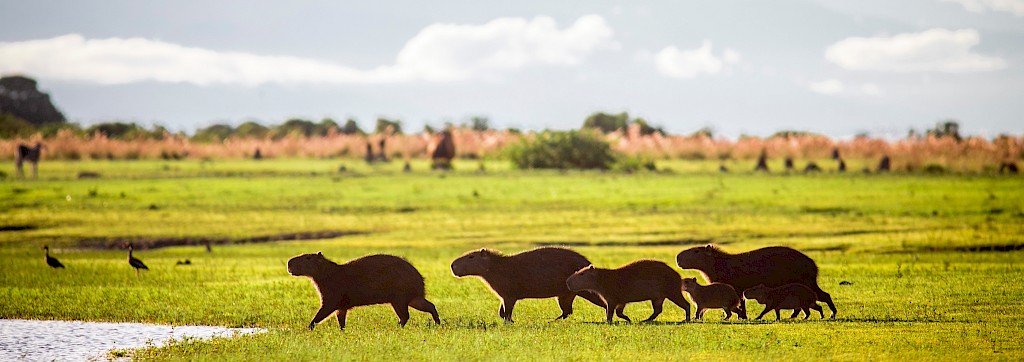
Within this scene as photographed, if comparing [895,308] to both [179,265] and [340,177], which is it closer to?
[179,265]

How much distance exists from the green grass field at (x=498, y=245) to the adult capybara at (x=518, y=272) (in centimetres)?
40

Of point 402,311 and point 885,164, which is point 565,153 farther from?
point 402,311

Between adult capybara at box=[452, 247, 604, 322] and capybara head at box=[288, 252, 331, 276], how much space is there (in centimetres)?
153

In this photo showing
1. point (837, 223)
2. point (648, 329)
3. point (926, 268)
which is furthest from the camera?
point (837, 223)

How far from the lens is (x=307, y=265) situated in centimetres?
1452

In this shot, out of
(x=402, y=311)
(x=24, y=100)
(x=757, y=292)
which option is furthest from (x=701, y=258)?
(x=24, y=100)

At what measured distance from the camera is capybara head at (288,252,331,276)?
1448cm

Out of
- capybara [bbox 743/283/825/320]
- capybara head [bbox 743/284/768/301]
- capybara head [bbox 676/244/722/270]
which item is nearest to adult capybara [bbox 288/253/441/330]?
capybara head [bbox 676/244/722/270]

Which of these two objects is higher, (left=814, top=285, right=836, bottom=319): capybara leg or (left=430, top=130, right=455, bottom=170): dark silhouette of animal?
(left=430, top=130, right=455, bottom=170): dark silhouette of animal

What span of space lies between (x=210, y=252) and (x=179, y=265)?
414cm

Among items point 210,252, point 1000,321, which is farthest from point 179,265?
point 1000,321

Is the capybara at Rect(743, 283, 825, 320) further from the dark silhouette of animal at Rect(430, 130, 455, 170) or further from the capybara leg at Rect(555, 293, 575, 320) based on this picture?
the dark silhouette of animal at Rect(430, 130, 455, 170)

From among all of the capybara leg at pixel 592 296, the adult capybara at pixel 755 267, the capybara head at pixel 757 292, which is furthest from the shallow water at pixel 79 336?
the capybara head at pixel 757 292

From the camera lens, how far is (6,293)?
19359 mm
